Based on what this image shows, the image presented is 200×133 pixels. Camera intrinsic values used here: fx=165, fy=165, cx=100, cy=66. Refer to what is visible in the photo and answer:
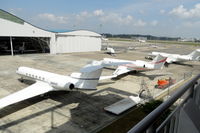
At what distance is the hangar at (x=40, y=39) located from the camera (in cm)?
3682

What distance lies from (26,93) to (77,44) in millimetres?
39192

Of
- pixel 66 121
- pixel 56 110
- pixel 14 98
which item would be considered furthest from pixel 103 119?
pixel 14 98

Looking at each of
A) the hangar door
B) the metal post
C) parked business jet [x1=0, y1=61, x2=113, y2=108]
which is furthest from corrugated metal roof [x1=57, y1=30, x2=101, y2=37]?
the metal post

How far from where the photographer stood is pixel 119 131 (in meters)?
10.4

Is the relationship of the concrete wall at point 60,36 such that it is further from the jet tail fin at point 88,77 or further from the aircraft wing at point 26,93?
the jet tail fin at point 88,77

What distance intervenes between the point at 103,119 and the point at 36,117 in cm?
480

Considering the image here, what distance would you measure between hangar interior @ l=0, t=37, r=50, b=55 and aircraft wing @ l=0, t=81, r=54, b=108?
3430 cm

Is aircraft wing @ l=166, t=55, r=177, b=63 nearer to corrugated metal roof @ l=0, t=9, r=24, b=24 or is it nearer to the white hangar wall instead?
the white hangar wall

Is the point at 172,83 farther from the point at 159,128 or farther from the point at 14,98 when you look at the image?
the point at 159,128

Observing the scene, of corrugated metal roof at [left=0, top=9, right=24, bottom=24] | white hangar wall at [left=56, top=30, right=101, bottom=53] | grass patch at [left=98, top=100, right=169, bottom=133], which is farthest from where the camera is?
white hangar wall at [left=56, top=30, right=101, bottom=53]

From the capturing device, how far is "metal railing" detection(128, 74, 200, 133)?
1592 millimetres

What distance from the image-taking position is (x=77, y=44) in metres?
51.5

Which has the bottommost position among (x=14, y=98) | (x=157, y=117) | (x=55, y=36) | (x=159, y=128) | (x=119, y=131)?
(x=119, y=131)

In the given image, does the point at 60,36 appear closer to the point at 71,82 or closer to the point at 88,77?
the point at 71,82
